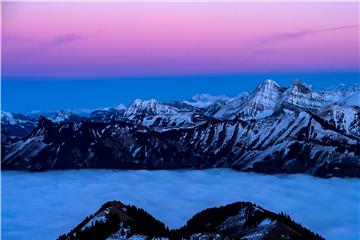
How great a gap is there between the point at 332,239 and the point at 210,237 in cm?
7418

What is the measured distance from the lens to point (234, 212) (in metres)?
135

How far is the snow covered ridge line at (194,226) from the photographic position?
111625 mm

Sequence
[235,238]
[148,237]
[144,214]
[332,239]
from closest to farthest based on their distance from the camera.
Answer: [148,237] → [235,238] → [144,214] → [332,239]

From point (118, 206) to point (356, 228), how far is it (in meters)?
99.7

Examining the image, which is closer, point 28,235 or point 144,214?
point 144,214

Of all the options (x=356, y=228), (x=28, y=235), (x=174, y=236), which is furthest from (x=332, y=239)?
(x=28, y=235)

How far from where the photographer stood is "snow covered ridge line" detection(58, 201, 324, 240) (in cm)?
11162

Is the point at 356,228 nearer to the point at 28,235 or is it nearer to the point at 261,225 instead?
the point at 261,225

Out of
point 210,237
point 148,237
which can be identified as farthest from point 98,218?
point 210,237

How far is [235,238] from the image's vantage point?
380 feet

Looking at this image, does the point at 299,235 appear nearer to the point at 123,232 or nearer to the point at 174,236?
the point at 174,236

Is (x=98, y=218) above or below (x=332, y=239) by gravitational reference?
above

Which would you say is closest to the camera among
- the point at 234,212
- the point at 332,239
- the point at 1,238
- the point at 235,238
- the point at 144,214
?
the point at 235,238

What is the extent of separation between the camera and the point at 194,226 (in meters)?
133
